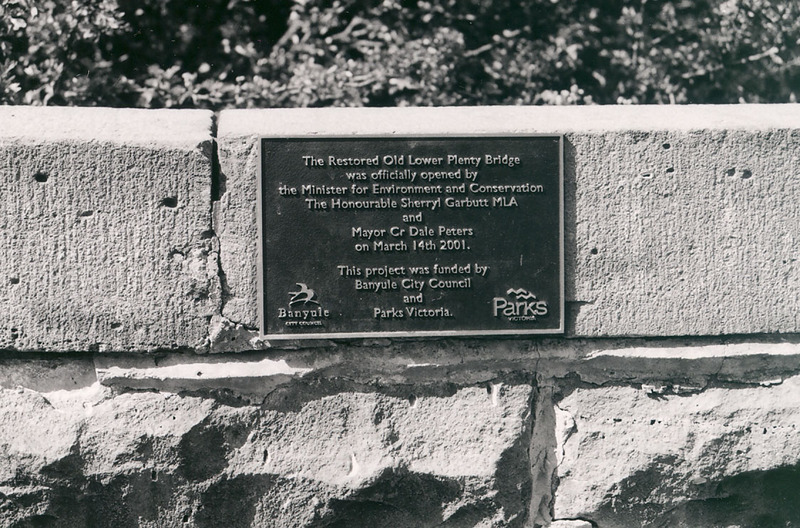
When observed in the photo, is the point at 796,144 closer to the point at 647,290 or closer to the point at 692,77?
the point at 647,290

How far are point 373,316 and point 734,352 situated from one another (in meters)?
1.29

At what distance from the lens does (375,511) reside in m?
2.90

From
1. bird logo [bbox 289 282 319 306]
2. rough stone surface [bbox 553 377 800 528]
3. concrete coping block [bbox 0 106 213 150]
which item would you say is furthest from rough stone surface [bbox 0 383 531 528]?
concrete coping block [bbox 0 106 213 150]

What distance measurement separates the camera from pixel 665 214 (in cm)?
288

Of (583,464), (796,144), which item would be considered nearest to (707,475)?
(583,464)

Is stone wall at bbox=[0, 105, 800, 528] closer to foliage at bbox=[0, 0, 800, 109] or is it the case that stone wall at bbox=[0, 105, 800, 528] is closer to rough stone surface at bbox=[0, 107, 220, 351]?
rough stone surface at bbox=[0, 107, 220, 351]

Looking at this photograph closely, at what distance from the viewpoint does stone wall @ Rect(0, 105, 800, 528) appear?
109 inches

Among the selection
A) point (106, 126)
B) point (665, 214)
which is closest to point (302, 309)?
point (106, 126)

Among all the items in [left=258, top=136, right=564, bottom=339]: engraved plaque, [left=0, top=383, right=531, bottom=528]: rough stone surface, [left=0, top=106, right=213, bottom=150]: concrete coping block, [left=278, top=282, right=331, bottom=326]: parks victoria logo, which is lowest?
[left=0, top=383, right=531, bottom=528]: rough stone surface

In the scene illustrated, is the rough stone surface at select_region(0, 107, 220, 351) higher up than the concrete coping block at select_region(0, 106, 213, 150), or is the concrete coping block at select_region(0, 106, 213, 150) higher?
the concrete coping block at select_region(0, 106, 213, 150)

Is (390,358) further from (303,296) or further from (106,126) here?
(106,126)

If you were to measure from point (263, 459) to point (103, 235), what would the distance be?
3.03ft

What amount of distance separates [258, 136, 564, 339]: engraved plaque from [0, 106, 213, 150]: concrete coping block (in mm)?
291

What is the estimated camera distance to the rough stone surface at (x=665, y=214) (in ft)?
9.39
